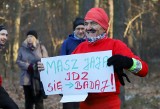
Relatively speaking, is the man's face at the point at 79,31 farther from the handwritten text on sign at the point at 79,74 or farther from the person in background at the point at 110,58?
the person in background at the point at 110,58

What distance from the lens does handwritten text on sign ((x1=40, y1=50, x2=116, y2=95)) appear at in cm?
519

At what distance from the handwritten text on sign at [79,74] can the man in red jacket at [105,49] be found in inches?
3.0

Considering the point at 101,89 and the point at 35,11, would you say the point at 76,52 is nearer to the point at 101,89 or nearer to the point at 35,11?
the point at 101,89

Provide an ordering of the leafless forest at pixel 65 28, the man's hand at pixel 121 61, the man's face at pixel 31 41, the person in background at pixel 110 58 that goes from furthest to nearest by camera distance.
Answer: the leafless forest at pixel 65 28
the man's face at pixel 31 41
the person in background at pixel 110 58
the man's hand at pixel 121 61

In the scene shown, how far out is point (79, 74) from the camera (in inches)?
213

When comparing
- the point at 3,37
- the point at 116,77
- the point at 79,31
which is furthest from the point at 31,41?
the point at 116,77

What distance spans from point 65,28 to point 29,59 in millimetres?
29227

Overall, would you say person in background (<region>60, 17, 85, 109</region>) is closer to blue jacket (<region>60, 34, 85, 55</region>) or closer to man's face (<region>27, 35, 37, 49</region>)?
blue jacket (<region>60, 34, 85, 55</region>)

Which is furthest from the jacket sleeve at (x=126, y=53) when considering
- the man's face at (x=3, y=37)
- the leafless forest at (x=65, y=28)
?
the leafless forest at (x=65, y=28)

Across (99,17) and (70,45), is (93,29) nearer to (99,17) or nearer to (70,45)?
(99,17)

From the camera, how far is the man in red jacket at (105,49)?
197 inches

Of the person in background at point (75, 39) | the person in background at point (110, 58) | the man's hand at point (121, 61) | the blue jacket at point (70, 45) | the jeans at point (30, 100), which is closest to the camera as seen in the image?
the man's hand at point (121, 61)

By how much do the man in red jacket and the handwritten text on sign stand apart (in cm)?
8

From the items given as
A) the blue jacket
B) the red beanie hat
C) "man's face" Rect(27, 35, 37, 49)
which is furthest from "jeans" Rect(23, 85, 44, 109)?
the red beanie hat
